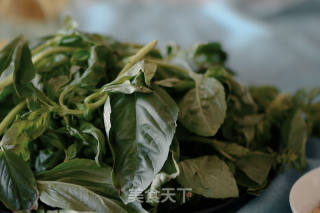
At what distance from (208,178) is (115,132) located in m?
0.12

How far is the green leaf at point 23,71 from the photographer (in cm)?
36

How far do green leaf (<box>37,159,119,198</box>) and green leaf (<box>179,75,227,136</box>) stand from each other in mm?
111

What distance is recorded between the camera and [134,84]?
362 millimetres

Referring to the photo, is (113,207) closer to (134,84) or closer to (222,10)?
(134,84)

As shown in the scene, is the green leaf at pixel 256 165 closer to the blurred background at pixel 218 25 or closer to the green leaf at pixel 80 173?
the green leaf at pixel 80 173

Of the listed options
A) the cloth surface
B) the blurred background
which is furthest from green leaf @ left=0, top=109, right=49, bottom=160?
the blurred background

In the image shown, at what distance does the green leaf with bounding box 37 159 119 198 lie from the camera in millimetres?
373

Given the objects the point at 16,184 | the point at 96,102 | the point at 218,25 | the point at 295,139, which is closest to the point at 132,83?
the point at 96,102

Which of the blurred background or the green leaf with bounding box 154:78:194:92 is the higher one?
the green leaf with bounding box 154:78:194:92

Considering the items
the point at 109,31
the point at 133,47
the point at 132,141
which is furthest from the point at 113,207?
the point at 109,31

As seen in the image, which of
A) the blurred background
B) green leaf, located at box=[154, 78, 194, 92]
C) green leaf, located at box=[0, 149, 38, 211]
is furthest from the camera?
the blurred background

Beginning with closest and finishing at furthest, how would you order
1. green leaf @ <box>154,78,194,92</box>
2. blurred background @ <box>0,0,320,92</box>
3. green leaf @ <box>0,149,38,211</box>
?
green leaf @ <box>0,149,38,211</box> → green leaf @ <box>154,78,194,92</box> → blurred background @ <box>0,0,320,92</box>

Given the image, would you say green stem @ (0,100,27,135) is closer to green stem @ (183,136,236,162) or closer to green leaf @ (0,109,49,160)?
green leaf @ (0,109,49,160)

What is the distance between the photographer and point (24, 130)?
36 centimetres
